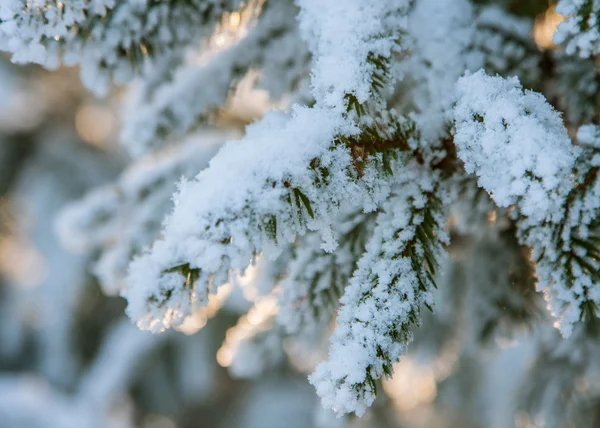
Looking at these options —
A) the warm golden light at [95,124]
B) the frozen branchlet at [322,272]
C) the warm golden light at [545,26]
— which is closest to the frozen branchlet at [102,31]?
the frozen branchlet at [322,272]

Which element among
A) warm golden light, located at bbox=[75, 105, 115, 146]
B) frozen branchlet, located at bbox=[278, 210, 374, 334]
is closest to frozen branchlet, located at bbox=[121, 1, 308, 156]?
frozen branchlet, located at bbox=[278, 210, 374, 334]

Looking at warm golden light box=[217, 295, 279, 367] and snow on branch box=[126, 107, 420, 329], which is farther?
warm golden light box=[217, 295, 279, 367]

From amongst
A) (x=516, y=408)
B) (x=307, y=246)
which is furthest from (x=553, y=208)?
(x=516, y=408)

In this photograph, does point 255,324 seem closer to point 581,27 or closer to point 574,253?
point 574,253

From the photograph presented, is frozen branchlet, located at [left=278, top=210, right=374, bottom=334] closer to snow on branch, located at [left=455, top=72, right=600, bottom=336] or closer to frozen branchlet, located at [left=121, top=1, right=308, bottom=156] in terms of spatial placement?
snow on branch, located at [left=455, top=72, right=600, bottom=336]

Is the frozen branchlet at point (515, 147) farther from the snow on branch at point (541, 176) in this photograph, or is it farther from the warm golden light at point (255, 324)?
the warm golden light at point (255, 324)

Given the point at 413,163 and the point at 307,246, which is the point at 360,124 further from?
the point at 307,246
